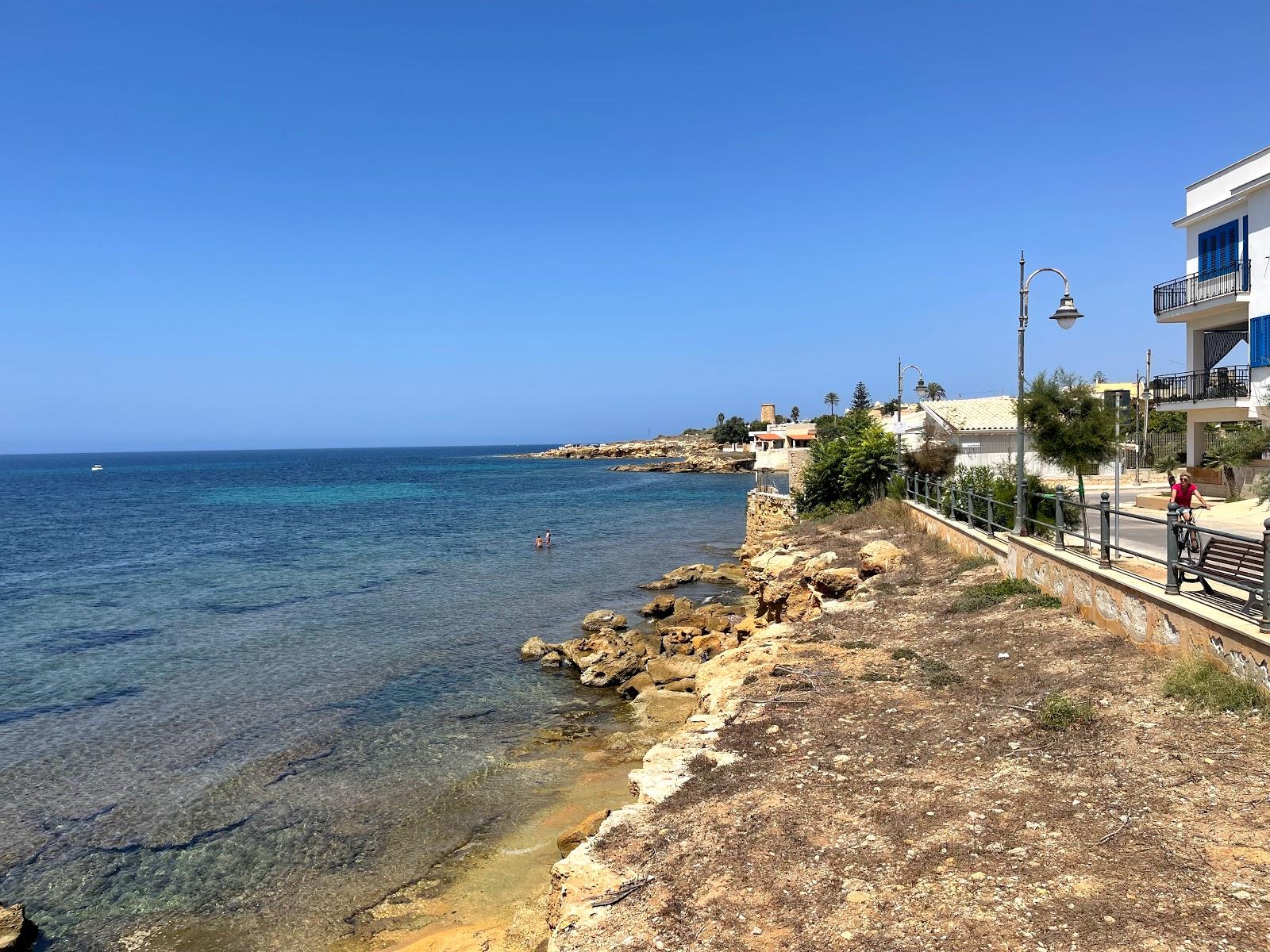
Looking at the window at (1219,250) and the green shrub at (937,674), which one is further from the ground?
the window at (1219,250)

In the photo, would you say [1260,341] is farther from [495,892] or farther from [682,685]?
[495,892]

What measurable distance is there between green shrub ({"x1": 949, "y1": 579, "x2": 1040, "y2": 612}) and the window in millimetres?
17656

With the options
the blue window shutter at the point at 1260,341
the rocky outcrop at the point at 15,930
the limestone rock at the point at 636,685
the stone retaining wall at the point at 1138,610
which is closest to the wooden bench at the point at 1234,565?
the stone retaining wall at the point at 1138,610

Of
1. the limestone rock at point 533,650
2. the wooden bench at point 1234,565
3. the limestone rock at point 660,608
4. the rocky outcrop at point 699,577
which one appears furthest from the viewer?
the rocky outcrop at point 699,577

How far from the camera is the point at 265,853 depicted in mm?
11305

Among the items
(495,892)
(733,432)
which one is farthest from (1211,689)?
(733,432)

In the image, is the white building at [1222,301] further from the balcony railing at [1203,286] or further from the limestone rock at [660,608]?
the limestone rock at [660,608]

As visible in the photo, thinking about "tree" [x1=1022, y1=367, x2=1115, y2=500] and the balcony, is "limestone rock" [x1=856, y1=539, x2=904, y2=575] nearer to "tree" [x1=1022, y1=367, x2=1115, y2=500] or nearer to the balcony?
"tree" [x1=1022, y1=367, x2=1115, y2=500]

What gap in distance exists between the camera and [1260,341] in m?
23.3

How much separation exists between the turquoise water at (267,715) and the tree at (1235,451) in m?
15.9

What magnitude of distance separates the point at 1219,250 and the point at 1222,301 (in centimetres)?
203

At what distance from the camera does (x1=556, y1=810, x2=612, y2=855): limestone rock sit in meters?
9.86

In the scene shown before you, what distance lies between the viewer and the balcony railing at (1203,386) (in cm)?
2445

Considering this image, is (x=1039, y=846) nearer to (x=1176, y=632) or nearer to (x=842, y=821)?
(x=842, y=821)
